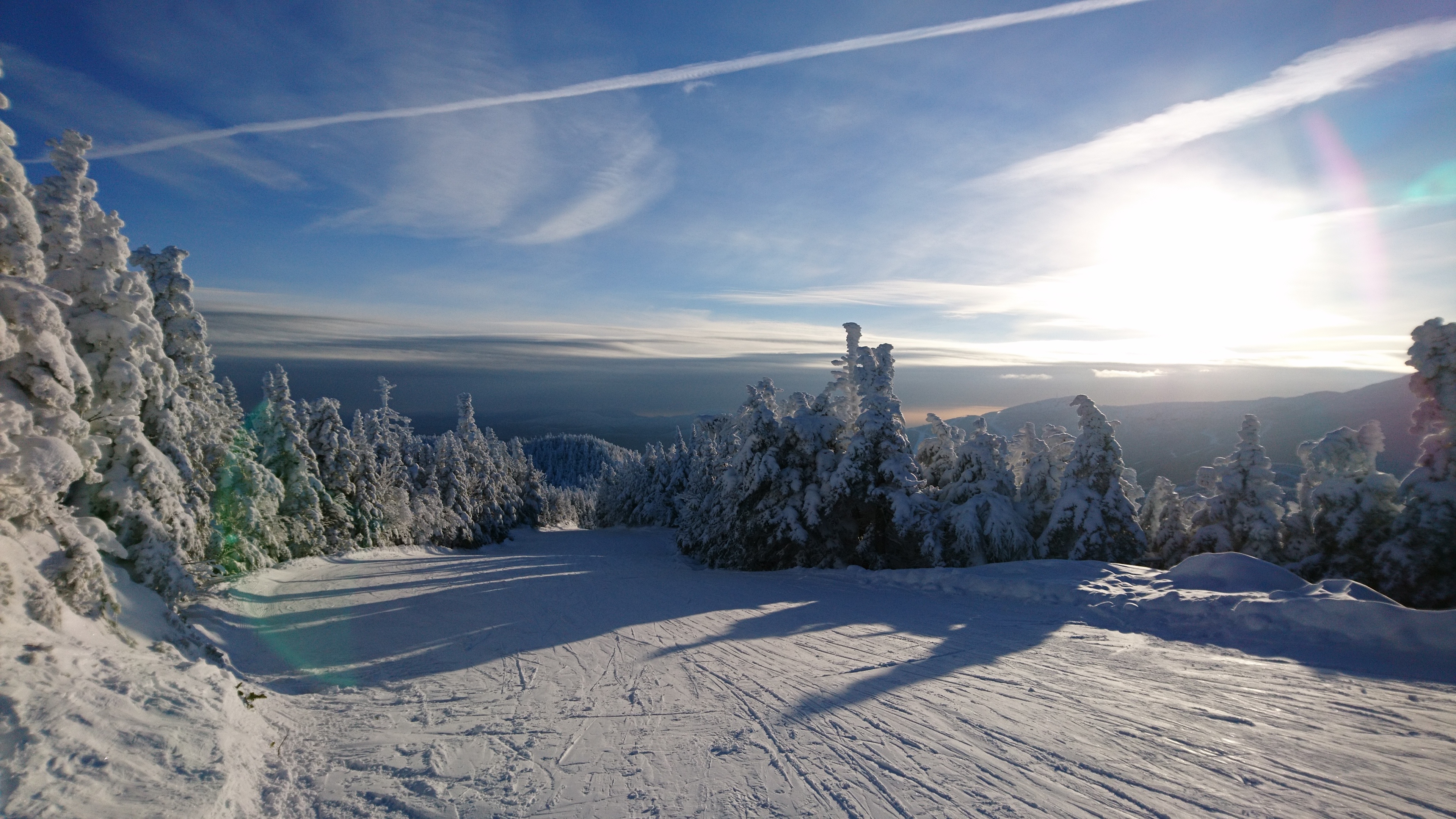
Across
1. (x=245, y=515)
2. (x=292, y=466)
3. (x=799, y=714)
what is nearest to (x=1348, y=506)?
(x=799, y=714)

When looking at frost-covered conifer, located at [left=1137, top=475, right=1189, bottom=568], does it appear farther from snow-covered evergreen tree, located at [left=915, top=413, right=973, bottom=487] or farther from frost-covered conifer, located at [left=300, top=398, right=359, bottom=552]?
frost-covered conifer, located at [left=300, top=398, right=359, bottom=552]

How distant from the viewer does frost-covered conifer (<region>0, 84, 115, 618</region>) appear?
6281 mm

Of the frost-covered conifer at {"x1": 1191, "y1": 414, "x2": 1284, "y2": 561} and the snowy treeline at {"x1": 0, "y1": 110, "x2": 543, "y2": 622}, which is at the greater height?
the snowy treeline at {"x1": 0, "y1": 110, "x2": 543, "y2": 622}

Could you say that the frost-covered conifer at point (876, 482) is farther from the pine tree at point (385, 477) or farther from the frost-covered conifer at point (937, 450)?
the pine tree at point (385, 477)

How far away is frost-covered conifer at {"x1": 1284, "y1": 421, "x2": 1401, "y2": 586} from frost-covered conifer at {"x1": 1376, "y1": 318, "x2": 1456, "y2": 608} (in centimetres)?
77

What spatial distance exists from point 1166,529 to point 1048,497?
5.58m

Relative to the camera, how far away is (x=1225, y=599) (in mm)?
9531

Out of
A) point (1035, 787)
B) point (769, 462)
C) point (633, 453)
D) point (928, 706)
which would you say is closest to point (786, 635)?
point (928, 706)

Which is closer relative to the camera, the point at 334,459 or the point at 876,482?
the point at 876,482

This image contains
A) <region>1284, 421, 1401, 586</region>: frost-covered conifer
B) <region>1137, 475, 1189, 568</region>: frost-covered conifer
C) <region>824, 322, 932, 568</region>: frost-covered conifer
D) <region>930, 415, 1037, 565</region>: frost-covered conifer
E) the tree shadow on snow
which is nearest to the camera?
the tree shadow on snow

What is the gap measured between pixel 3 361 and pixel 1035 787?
10821mm

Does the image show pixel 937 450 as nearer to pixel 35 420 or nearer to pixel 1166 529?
pixel 1166 529

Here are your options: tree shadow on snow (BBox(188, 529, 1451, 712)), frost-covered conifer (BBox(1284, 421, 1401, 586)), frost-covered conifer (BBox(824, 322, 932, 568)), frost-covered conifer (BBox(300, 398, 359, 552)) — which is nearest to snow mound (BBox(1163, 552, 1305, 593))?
tree shadow on snow (BBox(188, 529, 1451, 712))

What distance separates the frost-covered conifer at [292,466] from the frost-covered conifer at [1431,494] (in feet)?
117
